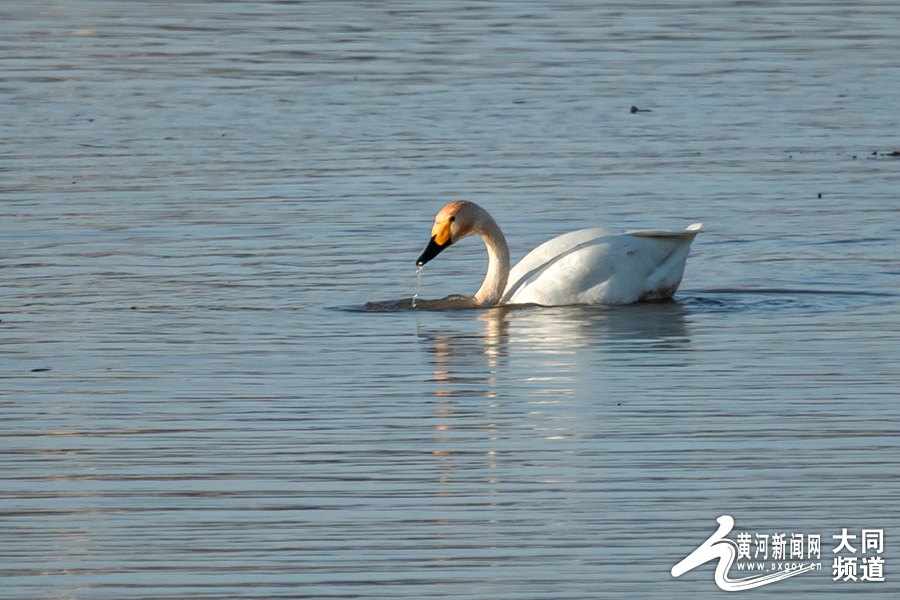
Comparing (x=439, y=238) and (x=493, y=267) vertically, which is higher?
(x=439, y=238)

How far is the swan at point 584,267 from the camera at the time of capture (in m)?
11.4

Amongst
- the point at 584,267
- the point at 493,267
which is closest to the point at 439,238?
the point at 493,267

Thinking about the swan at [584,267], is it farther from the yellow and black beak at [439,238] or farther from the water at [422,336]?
the water at [422,336]

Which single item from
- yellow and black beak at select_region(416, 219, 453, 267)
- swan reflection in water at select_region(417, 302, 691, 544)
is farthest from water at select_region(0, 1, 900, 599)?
yellow and black beak at select_region(416, 219, 453, 267)

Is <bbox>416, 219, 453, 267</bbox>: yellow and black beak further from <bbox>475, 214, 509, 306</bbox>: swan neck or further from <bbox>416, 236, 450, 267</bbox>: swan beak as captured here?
<bbox>475, 214, 509, 306</bbox>: swan neck

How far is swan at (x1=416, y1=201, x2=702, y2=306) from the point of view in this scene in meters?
11.4

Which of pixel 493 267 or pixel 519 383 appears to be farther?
pixel 493 267

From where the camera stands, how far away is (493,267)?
1162cm

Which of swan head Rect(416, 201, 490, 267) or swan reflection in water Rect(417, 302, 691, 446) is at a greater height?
swan head Rect(416, 201, 490, 267)

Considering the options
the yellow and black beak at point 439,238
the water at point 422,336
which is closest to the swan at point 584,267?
the yellow and black beak at point 439,238

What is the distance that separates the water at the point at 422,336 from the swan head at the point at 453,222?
0.37 meters

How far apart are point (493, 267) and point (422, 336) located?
1.37 meters

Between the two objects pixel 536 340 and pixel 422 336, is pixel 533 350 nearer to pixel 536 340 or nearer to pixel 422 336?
pixel 536 340

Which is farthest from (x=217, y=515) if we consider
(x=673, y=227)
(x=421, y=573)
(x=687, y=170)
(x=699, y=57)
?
(x=699, y=57)
